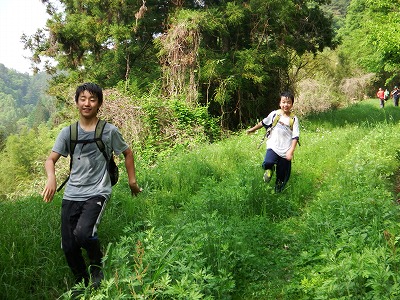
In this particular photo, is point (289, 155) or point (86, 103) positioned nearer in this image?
point (86, 103)

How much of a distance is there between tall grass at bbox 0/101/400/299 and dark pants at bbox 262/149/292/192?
169 millimetres

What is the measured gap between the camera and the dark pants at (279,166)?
603 centimetres

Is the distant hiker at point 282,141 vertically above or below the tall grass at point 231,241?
above

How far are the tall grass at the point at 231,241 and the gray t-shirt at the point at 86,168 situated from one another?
535 mm

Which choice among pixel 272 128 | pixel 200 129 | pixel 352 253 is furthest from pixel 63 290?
pixel 200 129

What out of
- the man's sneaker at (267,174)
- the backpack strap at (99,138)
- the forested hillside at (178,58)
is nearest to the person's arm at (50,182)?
the backpack strap at (99,138)

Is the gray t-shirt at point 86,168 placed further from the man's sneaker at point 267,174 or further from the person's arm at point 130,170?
the man's sneaker at point 267,174

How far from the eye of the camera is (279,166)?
6090mm

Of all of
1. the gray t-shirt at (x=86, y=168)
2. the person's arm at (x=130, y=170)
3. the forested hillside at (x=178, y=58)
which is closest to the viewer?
the gray t-shirt at (x=86, y=168)

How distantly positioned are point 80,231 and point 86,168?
60 centimetres

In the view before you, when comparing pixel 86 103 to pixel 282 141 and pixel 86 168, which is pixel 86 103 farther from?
pixel 282 141

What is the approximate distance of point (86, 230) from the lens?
3.39 metres

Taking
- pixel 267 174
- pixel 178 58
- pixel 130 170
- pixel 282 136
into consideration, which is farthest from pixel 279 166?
pixel 178 58

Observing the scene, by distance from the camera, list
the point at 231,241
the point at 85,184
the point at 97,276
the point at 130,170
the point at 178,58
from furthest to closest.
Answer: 1. the point at 178,58
2. the point at 130,170
3. the point at 231,241
4. the point at 85,184
5. the point at 97,276
